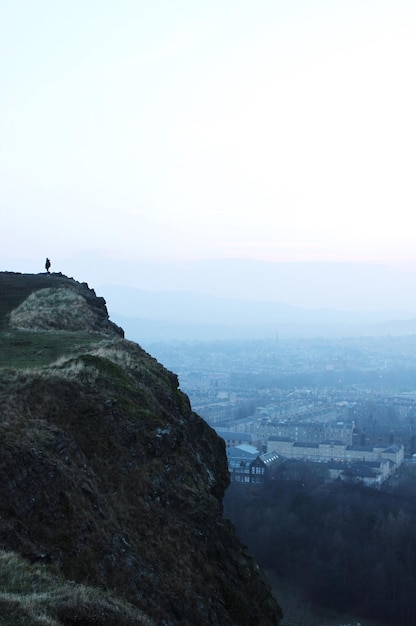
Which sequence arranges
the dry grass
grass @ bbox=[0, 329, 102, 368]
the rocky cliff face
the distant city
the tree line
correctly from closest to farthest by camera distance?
the rocky cliff face → grass @ bbox=[0, 329, 102, 368] → the dry grass → the tree line → the distant city

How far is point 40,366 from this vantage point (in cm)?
1212

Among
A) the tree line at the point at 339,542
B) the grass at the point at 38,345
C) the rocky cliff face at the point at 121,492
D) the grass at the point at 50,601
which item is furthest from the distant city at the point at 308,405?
the grass at the point at 50,601

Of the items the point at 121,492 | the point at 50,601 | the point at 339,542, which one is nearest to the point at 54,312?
the point at 121,492

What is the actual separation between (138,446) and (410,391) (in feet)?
391

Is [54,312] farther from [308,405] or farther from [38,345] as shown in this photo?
[308,405]

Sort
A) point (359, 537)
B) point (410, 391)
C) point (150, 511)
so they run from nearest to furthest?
point (150, 511)
point (359, 537)
point (410, 391)

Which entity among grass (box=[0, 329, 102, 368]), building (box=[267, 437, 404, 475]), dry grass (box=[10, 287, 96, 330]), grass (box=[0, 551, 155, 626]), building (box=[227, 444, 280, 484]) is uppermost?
dry grass (box=[10, 287, 96, 330])

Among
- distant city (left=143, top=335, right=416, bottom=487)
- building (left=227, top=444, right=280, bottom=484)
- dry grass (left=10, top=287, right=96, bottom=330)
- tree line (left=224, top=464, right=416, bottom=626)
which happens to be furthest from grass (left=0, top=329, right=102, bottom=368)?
distant city (left=143, top=335, right=416, bottom=487)

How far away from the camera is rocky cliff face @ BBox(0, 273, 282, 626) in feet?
26.0

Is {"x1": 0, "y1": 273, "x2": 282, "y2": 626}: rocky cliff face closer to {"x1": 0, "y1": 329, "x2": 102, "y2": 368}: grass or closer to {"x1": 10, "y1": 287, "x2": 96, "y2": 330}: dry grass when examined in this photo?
{"x1": 0, "y1": 329, "x2": 102, "y2": 368}: grass

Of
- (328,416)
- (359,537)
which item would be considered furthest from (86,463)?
(328,416)

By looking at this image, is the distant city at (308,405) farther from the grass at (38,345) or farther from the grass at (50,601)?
the grass at (50,601)

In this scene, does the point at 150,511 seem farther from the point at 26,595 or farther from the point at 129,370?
the point at 129,370

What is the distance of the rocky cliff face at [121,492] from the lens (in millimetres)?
7938
